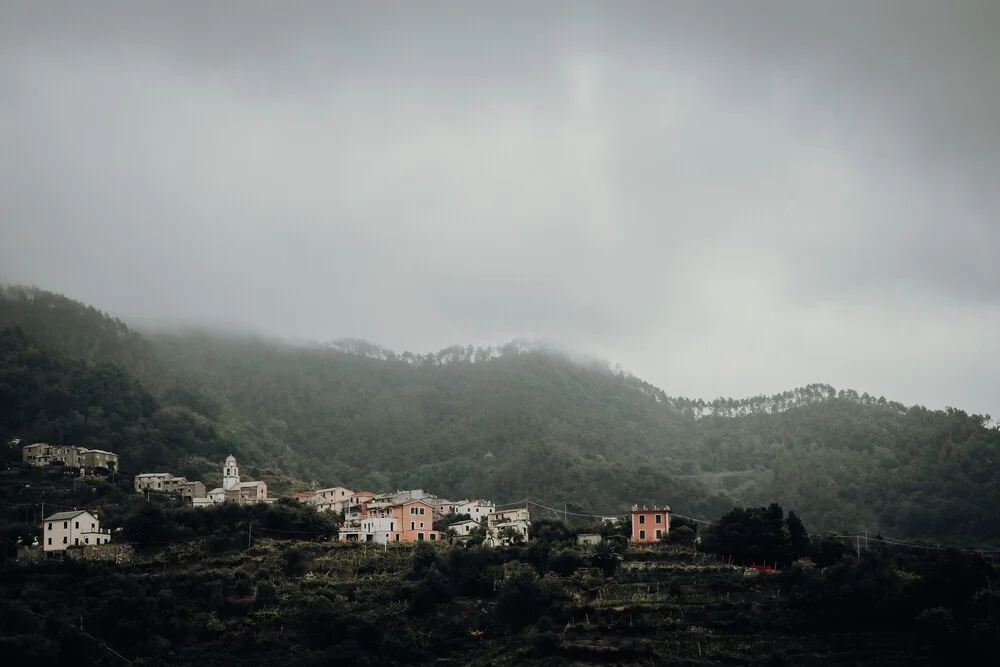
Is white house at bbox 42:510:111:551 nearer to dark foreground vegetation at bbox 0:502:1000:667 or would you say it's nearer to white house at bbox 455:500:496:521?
dark foreground vegetation at bbox 0:502:1000:667

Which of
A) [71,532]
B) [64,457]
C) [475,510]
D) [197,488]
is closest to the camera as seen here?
[71,532]

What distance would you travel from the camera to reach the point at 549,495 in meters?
82.8

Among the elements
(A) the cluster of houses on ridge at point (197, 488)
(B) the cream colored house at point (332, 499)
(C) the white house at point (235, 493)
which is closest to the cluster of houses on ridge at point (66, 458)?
(A) the cluster of houses on ridge at point (197, 488)

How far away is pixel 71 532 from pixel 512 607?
20209 mm

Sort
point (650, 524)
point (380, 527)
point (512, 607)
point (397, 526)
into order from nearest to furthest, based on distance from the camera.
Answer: point (512, 607)
point (650, 524)
point (380, 527)
point (397, 526)

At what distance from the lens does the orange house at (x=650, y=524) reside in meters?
56.7

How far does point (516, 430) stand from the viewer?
100312 millimetres

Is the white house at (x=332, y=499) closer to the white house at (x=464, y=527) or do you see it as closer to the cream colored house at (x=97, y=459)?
the white house at (x=464, y=527)

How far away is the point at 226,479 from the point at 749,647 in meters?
34.1

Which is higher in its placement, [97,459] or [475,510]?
[97,459]

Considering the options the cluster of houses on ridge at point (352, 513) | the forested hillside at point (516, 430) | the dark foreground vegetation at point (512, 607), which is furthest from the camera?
the forested hillside at point (516, 430)

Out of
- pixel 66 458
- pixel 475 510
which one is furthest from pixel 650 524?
pixel 66 458

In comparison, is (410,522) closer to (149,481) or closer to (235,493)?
(235,493)

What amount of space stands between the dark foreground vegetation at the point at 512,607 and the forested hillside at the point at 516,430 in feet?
79.2
